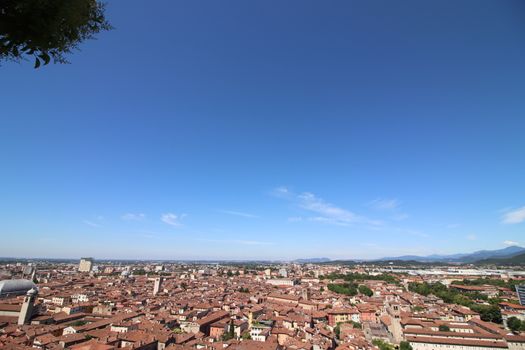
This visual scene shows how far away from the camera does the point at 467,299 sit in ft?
172

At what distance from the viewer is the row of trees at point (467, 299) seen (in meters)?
40.4

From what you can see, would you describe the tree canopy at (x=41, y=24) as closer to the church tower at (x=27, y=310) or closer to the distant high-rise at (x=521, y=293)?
the church tower at (x=27, y=310)

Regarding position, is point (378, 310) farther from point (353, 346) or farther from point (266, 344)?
point (266, 344)

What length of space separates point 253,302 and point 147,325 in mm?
24630

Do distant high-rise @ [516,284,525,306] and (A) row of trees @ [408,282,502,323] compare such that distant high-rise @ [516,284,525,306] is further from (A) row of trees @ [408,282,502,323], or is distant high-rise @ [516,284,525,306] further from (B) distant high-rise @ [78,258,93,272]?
(B) distant high-rise @ [78,258,93,272]

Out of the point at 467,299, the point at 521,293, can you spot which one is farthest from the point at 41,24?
the point at 521,293

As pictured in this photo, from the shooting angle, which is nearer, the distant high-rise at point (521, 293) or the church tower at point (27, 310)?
the church tower at point (27, 310)

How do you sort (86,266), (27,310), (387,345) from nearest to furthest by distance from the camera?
1. (387,345)
2. (27,310)
3. (86,266)

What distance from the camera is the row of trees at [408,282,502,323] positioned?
40.4 meters

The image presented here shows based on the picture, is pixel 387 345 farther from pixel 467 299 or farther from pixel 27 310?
pixel 27 310

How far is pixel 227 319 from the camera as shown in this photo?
36719 mm

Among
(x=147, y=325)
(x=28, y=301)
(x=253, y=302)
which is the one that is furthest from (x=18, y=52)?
(x=253, y=302)

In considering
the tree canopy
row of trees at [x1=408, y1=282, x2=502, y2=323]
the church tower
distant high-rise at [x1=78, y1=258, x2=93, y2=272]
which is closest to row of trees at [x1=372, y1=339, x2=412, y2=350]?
row of trees at [x1=408, y1=282, x2=502, y2=323]

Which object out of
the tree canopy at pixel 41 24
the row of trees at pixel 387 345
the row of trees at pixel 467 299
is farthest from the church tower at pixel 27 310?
the row of trees at pixel 467 299
